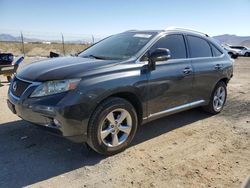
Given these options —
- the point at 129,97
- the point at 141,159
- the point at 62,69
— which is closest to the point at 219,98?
the point at 129,97

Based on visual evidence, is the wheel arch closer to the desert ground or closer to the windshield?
the windshield

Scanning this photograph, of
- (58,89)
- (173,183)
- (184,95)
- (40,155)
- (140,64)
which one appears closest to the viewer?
(173,183)

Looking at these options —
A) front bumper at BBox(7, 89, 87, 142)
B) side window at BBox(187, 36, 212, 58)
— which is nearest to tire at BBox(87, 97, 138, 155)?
front bumper at BBox(7, 89, 87, 142)

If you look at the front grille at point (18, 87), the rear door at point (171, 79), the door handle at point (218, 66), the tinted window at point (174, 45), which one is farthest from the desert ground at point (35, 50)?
the front grille at point (18, 87)

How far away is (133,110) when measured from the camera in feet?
14.5

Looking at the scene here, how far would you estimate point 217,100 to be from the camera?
6602 mm

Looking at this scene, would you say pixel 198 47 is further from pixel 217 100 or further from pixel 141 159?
pixel 141 159

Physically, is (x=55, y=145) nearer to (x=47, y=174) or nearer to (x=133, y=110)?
(x=47, y=174)

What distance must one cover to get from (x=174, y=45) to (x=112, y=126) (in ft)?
6.39

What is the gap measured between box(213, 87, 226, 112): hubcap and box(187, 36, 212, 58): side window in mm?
876

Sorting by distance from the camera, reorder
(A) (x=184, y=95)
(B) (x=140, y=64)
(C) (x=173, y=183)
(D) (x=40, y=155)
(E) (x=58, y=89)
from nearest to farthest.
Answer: (C) (x=173, y=183)
(E) (x=58, y=89)
(D) (x=40, y=155)
(B) (x=140, y=64)
(A) (x=184, y=95)

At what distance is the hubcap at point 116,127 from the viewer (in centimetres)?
420

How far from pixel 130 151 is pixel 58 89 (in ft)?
4.72

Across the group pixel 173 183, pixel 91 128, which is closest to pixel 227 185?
pixel 173 183
